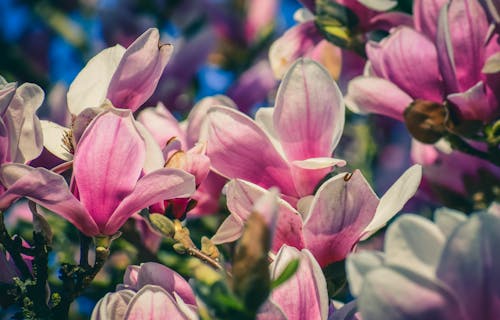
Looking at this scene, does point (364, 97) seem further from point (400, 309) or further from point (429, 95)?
point (400, 309)

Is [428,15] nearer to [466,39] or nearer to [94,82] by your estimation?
[466,39]

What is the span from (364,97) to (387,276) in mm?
362

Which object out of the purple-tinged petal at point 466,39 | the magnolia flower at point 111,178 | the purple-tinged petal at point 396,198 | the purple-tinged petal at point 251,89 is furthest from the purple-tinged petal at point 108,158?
the purple-tinged petal at point 251,89

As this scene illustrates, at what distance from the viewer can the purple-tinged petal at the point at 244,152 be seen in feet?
2.51

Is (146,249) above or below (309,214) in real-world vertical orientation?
below

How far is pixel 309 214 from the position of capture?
70 cm

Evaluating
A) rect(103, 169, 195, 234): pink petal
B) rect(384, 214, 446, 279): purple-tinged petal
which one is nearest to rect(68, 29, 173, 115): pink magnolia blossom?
rect(103, 169, 195, 234): pink petal

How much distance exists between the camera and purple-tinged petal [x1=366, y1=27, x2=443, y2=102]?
831 mm

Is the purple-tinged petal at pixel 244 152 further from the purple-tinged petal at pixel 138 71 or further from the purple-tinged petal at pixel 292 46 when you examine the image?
the purple-tinged petal at pixel 292 46

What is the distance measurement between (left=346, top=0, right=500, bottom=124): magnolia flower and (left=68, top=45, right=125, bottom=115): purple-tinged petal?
25 centimetres

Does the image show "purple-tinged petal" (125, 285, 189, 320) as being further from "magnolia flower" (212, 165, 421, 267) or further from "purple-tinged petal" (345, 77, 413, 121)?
"purple-tinged petal" (345, 77, 413, 121)

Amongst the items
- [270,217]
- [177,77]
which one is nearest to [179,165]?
[270,217]

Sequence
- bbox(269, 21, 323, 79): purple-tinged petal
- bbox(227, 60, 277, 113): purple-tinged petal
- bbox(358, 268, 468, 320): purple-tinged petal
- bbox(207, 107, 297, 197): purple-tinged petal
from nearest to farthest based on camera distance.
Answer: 1. bbox(358, 268, 468, 320): purple-tinged petal
2. bbox(207, 107, 297, 197): purple-tinged petal
3. bbox(269, 21, 323, 79): purple-tinged petal
4. bbox(227, 60, 277, 113): purple-tinged petal

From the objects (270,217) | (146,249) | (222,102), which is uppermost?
(270,217)
